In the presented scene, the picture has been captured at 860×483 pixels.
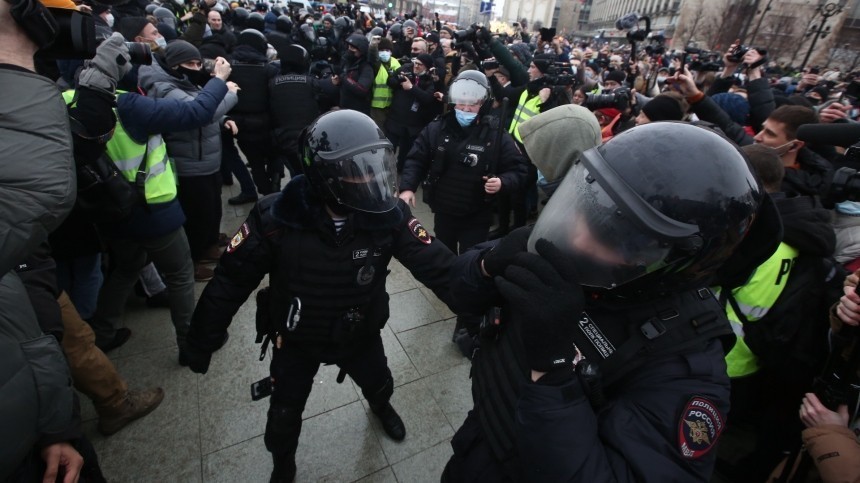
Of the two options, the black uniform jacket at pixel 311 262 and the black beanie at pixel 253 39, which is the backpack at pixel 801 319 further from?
the black beanie at pixel 253 39

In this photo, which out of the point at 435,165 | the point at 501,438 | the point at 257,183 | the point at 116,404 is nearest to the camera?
the point at 501,438

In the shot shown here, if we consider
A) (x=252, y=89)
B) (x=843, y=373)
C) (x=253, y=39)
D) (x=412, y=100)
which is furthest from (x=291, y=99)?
(x=843, y=373)

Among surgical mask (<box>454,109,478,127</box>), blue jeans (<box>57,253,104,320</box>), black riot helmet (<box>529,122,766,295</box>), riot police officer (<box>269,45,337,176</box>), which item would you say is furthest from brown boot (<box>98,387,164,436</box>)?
riot police officer (<box>269,45,337,176</box>)

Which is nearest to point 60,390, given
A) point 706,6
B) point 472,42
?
point 472,42

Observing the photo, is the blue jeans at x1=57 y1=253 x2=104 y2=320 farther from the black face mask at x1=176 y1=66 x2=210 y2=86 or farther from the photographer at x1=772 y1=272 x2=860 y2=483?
the photographer at x1=772 y1=272 x2=860 y2=483

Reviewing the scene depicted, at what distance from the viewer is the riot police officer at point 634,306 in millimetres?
993

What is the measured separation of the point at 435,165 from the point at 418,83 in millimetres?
3213

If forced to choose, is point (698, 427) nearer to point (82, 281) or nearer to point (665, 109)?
point (665, 109)

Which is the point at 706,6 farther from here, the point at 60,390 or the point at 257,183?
the point at 60,390

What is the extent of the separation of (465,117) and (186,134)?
8.07 ft

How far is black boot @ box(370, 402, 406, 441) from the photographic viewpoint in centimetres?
271

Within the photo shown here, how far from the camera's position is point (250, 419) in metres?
2.74

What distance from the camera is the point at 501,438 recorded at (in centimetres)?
134

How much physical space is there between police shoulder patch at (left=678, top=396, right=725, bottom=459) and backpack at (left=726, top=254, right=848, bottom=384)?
56.6 inches
